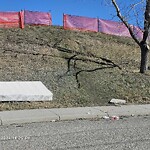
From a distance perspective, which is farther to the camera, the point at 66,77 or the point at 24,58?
the point at 24,58

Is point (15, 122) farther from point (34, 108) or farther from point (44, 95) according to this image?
point (44, 95)

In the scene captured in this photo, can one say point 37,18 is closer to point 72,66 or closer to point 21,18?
point 21,18

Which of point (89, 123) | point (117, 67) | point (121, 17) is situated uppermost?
point (121, 17)

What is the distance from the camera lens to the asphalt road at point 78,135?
759cm

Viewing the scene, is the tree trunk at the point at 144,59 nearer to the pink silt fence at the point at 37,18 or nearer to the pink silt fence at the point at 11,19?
the pink silt fence at the point at 11,19

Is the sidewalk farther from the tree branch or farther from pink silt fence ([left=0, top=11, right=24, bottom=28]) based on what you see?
pink silt fence ([left=0, top=11, right=24, bottom=28])

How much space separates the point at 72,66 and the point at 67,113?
5965 millimetres

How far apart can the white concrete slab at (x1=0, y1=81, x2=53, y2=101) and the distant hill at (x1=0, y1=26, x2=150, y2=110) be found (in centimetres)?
24

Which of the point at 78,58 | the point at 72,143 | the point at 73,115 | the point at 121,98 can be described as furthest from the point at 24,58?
the point at 72,143

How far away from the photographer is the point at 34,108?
1225 cm

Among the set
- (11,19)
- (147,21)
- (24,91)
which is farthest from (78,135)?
(11,19)

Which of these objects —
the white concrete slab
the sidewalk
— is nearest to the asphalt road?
the sidewalk

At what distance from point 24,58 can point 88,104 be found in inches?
203

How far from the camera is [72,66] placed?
1725cm
